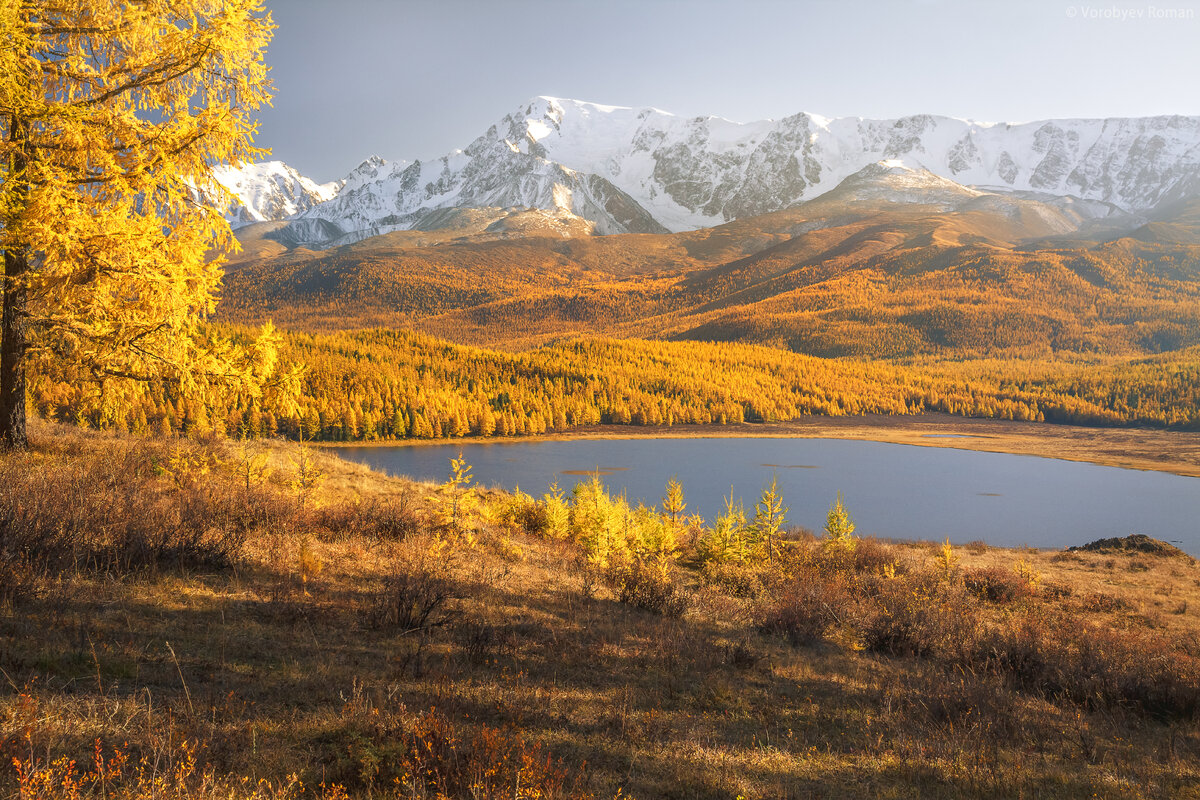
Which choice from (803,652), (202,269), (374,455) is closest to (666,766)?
(803,652)

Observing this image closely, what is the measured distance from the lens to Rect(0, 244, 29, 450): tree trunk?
11.6 metres

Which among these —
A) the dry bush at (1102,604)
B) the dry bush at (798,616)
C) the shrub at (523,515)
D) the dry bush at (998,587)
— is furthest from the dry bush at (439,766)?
the dry bush at (1102,604)

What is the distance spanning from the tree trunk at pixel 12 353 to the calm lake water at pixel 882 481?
141ft

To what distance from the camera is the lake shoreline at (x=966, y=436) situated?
99938mm

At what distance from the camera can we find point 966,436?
12700cm

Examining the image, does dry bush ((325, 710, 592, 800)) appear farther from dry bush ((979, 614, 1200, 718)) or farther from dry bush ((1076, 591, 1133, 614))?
dry bush ((1076, 591, 1133, 614))

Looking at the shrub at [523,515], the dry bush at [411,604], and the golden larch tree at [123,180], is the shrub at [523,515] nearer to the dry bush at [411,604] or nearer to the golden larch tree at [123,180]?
the golden larch tree at [123,180]

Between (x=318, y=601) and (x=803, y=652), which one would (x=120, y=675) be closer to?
(x=318, y=601)

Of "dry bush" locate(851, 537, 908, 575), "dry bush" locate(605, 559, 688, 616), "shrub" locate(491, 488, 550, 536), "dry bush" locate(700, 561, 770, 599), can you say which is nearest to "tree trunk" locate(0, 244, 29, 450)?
"dry bush" locate(605, 559, 688, 616)

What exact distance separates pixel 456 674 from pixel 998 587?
2113cm

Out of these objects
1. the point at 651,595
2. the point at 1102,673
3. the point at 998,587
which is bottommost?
the point at 998,587

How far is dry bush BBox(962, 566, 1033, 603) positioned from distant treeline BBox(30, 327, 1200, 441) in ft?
270

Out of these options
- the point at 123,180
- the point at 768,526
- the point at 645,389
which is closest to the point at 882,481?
the point at 768,526

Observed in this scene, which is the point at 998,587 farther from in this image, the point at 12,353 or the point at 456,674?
the point at 12,353
